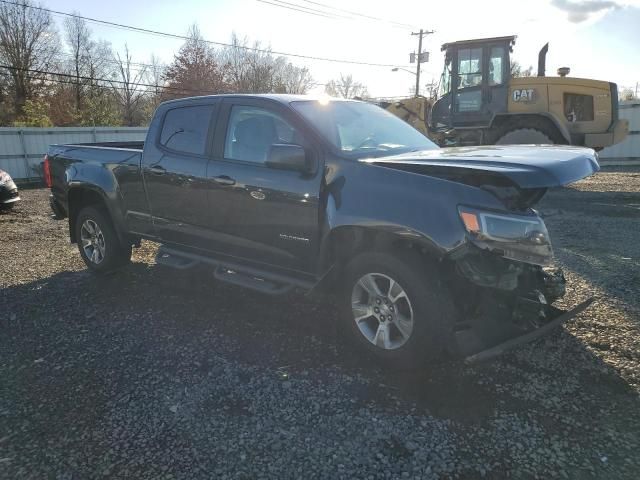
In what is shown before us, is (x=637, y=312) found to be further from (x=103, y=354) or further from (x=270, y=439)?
(x=103, y=354)

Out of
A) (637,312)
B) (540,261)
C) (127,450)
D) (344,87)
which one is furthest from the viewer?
(344,87)

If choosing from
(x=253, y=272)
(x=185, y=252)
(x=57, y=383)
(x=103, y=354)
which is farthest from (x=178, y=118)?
(x=57, y=383)

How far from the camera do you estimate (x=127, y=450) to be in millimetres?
2668

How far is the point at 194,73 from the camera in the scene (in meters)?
Result: 41.3

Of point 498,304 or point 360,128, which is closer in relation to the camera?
point 498,304

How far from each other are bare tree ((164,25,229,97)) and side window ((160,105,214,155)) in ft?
126

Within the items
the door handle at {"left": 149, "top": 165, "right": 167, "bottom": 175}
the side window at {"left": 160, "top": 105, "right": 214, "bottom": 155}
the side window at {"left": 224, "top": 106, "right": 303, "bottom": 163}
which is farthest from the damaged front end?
the door handle at {"left": 149, "top": 165, "right": 167, "bottom": 175}

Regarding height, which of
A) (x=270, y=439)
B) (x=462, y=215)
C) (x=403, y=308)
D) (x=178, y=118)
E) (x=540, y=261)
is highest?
(x=178, y=118)

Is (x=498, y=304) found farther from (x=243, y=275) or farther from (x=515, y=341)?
(x=243, y=275)

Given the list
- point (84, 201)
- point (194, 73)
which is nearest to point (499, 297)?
point (84, 201)

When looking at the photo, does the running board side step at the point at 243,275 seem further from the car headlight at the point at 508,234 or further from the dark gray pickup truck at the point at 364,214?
the car headlight at the point at 508,234

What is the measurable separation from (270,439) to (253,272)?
1794mm

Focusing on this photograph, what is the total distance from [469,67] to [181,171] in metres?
10.0

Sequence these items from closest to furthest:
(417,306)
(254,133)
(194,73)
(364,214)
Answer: (417,306), (364,214), (254,133), (194,73)
